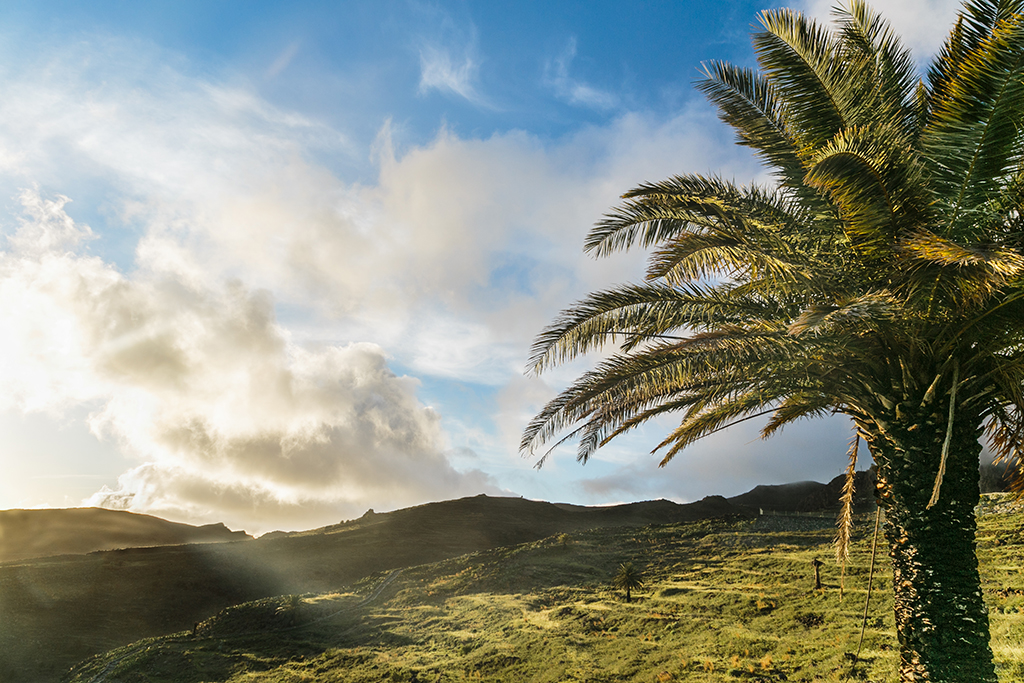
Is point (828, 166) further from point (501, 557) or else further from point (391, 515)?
point (391, 515)

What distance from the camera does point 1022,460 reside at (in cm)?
941

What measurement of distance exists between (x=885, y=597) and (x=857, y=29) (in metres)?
19.1

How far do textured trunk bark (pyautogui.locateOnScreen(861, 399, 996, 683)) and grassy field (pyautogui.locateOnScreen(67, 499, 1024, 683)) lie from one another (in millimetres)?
7858

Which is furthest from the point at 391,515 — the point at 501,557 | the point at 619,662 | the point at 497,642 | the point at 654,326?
the point at 654,326

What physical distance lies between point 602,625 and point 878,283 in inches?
768

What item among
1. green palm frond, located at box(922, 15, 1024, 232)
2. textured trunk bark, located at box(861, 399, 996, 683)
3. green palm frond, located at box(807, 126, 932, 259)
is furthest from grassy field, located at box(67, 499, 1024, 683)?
green palm frond, located at box(922, 15, 1024, 232)

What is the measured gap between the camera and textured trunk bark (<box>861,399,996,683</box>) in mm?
7438

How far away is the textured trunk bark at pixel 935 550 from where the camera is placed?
7438 mm

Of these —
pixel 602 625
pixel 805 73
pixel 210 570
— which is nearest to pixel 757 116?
pixel 805 73

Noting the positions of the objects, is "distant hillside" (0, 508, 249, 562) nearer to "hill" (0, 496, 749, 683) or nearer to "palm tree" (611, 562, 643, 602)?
"hill" (0, 496, 749, 683)

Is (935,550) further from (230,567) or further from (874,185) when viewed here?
(230,567)

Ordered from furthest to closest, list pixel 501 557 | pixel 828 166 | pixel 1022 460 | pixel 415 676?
1. pixel 501 557
2. pixel 415 676
3. pixel 1022 460
4. pixel 828 166

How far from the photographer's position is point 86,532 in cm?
7375

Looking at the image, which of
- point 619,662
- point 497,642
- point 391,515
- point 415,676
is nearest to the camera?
point 619,662
